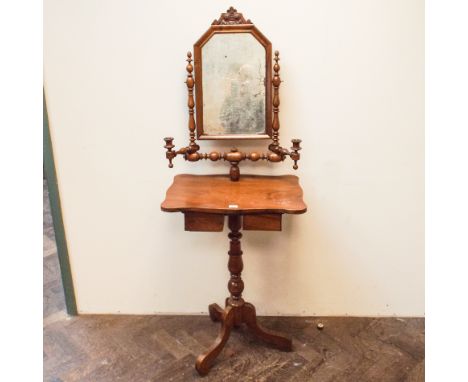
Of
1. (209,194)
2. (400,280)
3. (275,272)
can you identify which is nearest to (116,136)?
(209,194)

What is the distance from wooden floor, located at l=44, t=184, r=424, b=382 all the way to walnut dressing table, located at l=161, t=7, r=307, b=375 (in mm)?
186

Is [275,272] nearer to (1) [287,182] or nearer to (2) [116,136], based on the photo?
(1) [287,182]

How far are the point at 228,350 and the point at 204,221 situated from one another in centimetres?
84

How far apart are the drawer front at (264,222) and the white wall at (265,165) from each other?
0.44 meters

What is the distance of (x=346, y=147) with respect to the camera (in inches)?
93.7

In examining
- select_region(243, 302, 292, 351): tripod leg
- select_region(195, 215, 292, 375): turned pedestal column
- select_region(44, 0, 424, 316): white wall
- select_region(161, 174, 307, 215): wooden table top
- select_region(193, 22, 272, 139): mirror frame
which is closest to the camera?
select_region(161, 174, 307, 215): wooden table top

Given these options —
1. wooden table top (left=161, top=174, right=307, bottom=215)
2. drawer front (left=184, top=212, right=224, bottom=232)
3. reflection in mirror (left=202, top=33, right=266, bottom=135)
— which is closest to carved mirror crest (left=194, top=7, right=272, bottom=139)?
reflection in mirror (left=202, top=33, right=266, bottom=135)

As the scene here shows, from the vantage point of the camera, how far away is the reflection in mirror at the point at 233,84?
2.13 metres

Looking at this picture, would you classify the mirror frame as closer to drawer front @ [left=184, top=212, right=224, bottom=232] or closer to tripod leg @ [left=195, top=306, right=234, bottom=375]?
drawer front @ [left=184, top=212, right=224, bottom=232]

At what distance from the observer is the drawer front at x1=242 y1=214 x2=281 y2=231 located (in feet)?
6.63

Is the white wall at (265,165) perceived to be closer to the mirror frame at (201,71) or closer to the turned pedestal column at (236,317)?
the mirror frame at (201,71)
